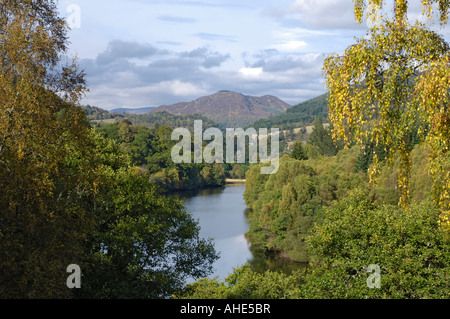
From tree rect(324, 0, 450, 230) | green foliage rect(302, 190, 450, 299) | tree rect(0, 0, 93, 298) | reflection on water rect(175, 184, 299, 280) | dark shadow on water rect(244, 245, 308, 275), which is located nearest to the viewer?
tree rect(324, 0, 450, 230)

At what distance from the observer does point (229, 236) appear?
4172 cm

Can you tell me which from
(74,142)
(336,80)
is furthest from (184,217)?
(336,80)

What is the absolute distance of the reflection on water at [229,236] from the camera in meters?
32.3

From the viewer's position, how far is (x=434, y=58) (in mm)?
6355

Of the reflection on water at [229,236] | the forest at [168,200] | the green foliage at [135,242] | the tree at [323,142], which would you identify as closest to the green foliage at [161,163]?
the reflection on water at [229,236]

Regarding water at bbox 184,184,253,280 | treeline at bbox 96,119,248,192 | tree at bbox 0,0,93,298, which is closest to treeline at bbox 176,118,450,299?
tree at bbox 0,0,93,298

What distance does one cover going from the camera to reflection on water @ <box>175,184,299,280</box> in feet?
106

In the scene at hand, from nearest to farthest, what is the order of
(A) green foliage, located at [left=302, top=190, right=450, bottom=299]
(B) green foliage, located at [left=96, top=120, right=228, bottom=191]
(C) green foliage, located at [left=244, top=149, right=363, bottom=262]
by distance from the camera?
(A) green foliage, located at [left=302, top=190, right=450, bottom=299]
(C) green foliage, located at [left=244, top=149, right=363, bottom=262]
(B) green foliage, located at [left=96, top=120, right=228, bottom=191]

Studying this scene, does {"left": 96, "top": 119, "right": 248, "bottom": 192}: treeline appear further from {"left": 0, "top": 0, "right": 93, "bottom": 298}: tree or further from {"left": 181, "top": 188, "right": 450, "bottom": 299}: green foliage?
{"left": 0, "top": 0, "right": 93, "bottom": 298}: tree

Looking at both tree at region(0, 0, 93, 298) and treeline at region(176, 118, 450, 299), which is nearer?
tree at region(0, 0, 93, 298)

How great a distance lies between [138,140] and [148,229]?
237 feet

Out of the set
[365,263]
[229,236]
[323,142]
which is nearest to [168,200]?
[365,263]

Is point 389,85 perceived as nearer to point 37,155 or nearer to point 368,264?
point 37,155
